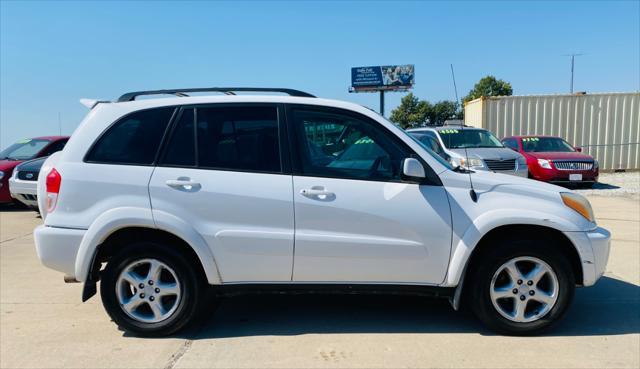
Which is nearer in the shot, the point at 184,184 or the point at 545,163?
the point at 184,184

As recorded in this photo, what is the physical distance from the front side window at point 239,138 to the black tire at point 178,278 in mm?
750

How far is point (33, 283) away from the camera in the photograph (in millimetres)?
5047

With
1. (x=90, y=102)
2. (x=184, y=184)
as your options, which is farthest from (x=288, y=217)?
(x=90, y=102)

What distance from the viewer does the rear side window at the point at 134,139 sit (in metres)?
3.59

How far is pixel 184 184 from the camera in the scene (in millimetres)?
3480

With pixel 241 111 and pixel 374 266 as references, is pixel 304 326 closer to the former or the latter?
pixel 374 266

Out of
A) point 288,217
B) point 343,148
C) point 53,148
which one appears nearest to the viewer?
point 288,217

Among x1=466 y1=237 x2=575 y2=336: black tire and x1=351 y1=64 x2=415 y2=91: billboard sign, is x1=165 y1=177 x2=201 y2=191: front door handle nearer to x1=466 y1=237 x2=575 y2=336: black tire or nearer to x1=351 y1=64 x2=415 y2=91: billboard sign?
x1=466 y1=237 x2=575 y2=336: black tire

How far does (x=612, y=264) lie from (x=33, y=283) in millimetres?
6545

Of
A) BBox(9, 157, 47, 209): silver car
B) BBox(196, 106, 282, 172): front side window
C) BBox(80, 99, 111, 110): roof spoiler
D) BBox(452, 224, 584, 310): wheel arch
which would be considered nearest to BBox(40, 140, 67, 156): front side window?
BBox(9, 157, 47, 209): silver car

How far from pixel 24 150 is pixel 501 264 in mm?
10673

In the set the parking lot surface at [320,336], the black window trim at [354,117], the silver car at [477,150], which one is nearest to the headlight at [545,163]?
the silver car at [477,150]

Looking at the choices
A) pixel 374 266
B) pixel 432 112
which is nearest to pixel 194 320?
pixel 374 266

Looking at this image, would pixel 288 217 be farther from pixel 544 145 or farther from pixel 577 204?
pixel 544 145
